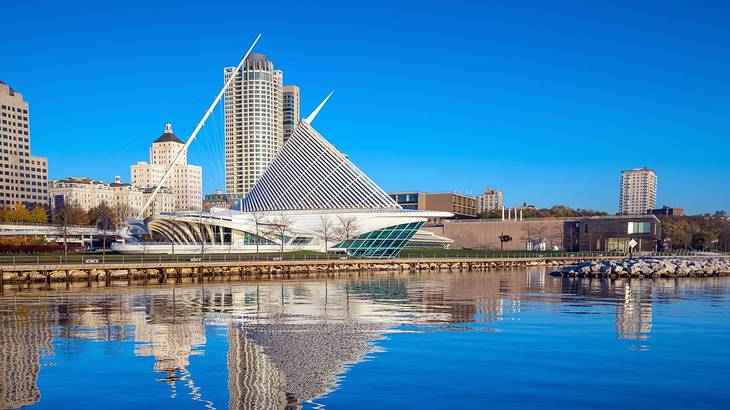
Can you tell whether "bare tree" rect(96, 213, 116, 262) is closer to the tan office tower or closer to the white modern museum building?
the white modern museum building

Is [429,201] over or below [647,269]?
over

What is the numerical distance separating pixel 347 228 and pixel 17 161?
6207 inches

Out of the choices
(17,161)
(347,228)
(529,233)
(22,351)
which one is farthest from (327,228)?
(17,161)

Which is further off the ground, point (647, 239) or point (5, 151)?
point (5, 151)

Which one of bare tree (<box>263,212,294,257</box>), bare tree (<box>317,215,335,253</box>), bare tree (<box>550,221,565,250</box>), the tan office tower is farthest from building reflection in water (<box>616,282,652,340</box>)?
the tan office tower

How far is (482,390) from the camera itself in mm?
11398

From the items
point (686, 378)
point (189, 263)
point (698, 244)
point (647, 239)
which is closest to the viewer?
point (686, 378)

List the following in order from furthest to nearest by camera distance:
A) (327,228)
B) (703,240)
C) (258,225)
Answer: (703,240)
(327,228)
(258,225)

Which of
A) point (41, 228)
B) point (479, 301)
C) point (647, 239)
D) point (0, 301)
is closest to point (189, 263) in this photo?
point (0, 301)

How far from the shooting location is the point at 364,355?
14289mm

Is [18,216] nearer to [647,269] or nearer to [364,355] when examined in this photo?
[647,269]

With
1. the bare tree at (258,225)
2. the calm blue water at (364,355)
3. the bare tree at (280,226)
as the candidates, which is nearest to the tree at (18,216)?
the bare tree at (258,225)

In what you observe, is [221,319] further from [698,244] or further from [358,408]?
[698,244]

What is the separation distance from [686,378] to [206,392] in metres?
9.41
